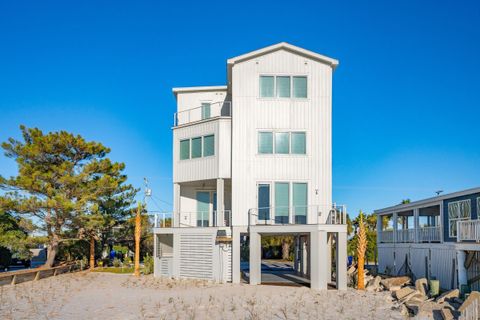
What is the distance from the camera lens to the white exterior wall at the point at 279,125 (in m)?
26.7

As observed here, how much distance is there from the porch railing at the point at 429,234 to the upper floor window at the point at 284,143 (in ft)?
24.0

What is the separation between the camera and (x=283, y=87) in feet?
89.4

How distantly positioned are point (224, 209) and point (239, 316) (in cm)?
1306

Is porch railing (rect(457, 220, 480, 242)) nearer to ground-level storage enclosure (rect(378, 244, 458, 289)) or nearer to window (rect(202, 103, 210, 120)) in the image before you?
ground-level storage enclosure (rect(378, 244, 458, 289))

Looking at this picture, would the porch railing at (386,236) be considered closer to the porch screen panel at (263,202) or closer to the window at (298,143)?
the window at (298,143)

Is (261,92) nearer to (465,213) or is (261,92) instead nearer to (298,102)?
(298,102)

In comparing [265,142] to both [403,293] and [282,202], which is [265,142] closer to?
[282,202]

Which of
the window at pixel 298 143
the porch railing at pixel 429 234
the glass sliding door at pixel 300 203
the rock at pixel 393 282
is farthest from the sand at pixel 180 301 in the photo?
the window at pixel 298 143

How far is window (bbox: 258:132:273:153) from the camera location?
27.0 m

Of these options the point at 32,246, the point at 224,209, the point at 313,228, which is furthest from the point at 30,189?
the point at 313,228

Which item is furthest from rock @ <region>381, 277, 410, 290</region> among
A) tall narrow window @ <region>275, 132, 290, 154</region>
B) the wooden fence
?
the wooden fence

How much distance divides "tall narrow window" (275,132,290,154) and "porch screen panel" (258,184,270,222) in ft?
6.14

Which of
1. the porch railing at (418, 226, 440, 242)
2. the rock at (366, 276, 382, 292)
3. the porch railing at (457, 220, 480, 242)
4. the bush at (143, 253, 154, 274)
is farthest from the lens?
the bush at (143, 253, 154, 274)

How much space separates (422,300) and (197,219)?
44.3ft
